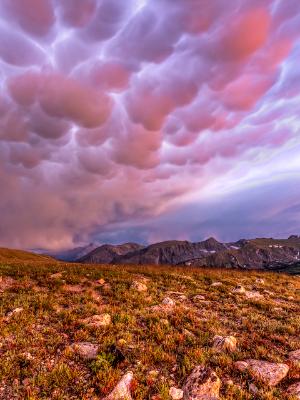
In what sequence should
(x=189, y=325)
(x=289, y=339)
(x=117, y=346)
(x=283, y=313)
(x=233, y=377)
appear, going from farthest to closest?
(x=283, y=313) → (x=189, y=325) → (x=289, y=339) → (x=117, y=346) → (x=233, y=377)

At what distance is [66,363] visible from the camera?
9078 millimetres

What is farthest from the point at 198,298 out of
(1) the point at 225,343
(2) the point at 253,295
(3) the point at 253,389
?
(3) the point at 253,389

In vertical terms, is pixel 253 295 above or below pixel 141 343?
above

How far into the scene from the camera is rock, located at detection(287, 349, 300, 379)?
884 cm

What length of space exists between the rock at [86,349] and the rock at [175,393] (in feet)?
9.18

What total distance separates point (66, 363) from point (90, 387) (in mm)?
1442

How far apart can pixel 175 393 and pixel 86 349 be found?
11.3 ft

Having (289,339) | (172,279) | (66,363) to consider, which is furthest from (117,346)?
(172,279)

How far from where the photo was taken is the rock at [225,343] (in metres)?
10.5

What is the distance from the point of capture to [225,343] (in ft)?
35.0

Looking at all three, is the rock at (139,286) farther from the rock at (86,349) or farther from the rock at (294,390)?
the rock at (294,390)

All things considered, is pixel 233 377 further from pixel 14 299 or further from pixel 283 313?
pixel 14 299

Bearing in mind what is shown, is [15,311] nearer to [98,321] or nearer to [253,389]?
[98,321]

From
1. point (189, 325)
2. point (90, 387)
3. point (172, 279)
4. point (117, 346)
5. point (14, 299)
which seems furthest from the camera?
point (172, 279)
